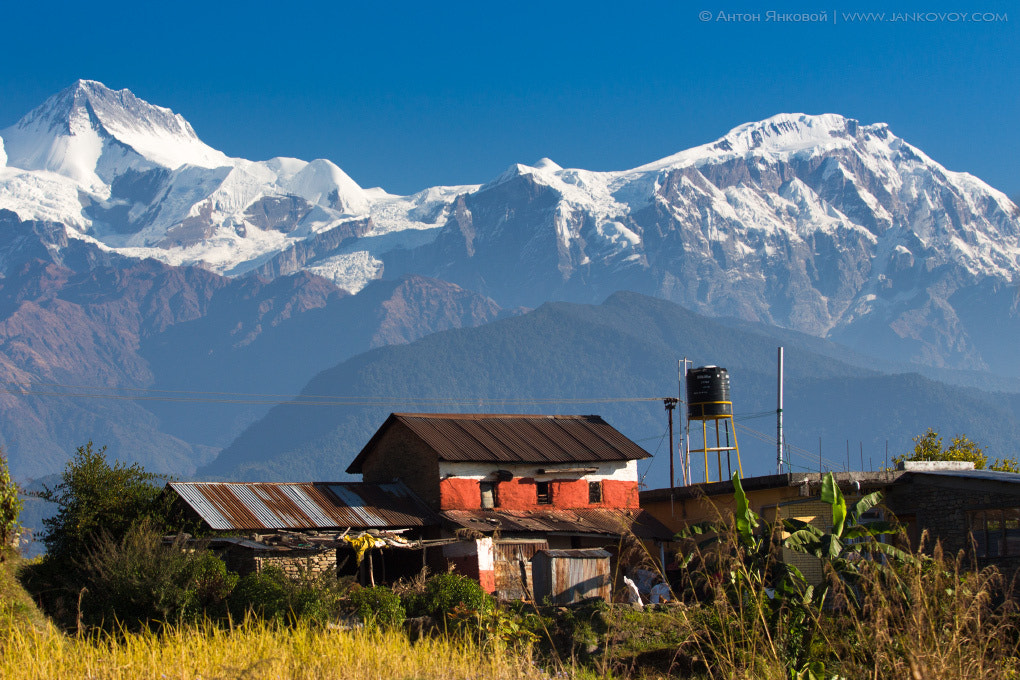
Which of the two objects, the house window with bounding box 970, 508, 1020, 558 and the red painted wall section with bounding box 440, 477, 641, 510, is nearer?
the house window with bounding box 970, 508, 1020, 558

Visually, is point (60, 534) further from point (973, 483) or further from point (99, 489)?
point (973, 483)

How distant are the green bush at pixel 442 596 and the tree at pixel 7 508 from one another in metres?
8.89

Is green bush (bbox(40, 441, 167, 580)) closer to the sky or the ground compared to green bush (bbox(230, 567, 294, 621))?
closer to the sky

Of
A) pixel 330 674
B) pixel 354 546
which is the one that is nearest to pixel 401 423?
pixel 354 546

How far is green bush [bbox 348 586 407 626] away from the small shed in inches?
153

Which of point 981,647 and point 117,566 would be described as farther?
point 117,566

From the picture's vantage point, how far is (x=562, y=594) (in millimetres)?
27578

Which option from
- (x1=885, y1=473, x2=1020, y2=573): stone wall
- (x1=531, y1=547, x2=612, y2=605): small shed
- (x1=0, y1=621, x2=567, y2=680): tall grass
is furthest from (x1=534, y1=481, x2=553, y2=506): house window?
(x1=0, y1=621, x2=567, y2=680): tall grass

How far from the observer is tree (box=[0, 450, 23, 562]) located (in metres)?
22.6

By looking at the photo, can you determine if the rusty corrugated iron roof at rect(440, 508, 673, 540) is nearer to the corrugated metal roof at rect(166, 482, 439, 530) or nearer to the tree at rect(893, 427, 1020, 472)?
the corrugated metal roof at rect(166, 482, 439, 530)

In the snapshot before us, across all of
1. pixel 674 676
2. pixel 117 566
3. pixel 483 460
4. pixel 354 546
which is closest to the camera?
pixel 674 676

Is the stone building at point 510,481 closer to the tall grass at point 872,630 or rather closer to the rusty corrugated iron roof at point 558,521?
the rusty corrugated iron roof at point 558,521

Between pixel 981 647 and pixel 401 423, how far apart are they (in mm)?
37449

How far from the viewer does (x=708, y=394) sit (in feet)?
177
